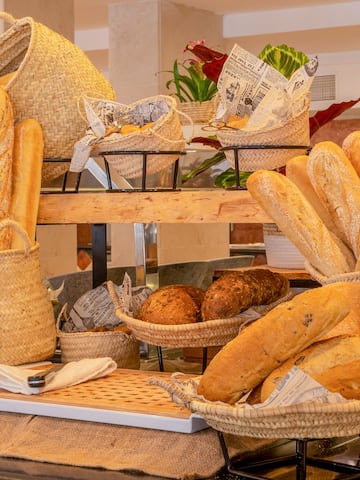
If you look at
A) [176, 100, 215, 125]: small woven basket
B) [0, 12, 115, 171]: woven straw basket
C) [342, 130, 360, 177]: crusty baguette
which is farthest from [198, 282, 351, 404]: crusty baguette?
[176, 100, 215, 125]: small woven basket

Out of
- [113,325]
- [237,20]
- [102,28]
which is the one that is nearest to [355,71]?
[237,20]

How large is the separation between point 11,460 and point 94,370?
12.6 inches

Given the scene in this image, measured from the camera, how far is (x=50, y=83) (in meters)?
1.98

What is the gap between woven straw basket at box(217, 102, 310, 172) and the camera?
173cm

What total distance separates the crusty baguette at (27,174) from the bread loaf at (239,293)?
43cm

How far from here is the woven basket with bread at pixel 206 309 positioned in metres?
1.65

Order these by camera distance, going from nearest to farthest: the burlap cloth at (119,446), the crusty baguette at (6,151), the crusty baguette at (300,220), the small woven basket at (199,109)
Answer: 1. the burlap cloth at (119,446)
2. the crusty baguette at (300,220)
3. the crusty baguette at (6,151)
4. the small woven basket at (199,109)

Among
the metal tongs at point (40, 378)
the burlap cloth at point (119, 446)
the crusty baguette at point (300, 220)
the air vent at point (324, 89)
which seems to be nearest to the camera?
the burlap cloth at point (119, 446)

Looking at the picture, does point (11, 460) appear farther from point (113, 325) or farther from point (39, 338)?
point (113, 325)

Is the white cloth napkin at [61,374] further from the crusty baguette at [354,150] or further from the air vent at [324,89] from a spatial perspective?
the air vent at [324,89]

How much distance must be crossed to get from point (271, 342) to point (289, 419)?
0.11m

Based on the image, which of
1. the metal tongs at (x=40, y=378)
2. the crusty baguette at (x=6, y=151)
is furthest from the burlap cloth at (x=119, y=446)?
the crusty baguette at (x=6, y=151)

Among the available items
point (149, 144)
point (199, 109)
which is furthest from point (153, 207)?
point (199, 109)

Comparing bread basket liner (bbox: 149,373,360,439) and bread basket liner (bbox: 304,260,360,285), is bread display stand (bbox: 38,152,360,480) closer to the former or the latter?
bread basket liner (bbox: 304,260,360,285)
